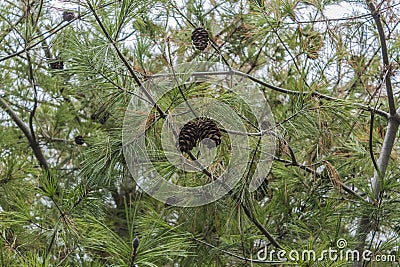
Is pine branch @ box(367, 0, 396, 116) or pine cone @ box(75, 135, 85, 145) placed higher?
pine branch @ box(367, 0, 396, 116)

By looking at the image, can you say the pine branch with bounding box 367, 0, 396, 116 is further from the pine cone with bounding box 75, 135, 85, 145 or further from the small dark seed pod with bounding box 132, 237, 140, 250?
the pine cone with bounding box 75, 135, 85, 145

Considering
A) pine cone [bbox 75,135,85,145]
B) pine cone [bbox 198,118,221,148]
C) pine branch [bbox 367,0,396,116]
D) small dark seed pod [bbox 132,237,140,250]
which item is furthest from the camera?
pine cone [bbox 75,135,85,145]

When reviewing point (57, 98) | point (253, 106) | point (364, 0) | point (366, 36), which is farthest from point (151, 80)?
point (57, 98)

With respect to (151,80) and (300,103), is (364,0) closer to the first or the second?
(300,103)

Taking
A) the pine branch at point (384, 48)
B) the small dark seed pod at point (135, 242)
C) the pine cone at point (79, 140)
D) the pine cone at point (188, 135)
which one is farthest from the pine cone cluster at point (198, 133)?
the pine cone at point (79, 140)

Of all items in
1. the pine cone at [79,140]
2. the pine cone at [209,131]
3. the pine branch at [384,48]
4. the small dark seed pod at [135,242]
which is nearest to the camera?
the small dark seed pod at [135,242]

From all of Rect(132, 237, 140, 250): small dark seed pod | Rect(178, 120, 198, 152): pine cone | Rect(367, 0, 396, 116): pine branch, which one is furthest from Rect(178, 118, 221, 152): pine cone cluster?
Rect(367, 0, 396, 116): pine branch

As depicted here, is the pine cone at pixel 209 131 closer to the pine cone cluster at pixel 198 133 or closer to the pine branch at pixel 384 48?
the pine cone cluster at pixel 198 133

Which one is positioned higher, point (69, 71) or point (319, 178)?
point (69, 71)
